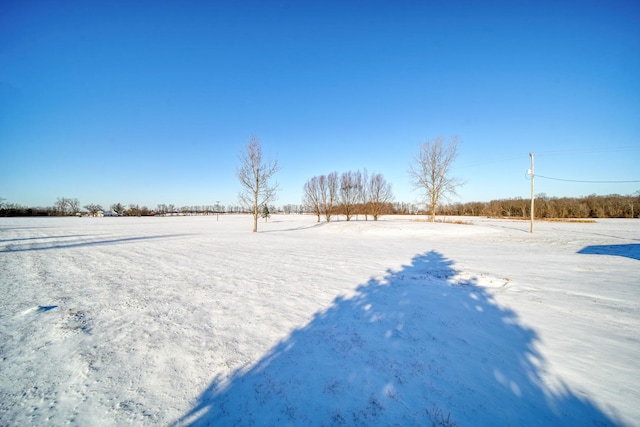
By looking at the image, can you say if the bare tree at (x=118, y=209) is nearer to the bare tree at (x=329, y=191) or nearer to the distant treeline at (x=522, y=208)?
the distant treeline at (x=522, y=208)

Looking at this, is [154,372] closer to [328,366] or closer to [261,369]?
[261,369]

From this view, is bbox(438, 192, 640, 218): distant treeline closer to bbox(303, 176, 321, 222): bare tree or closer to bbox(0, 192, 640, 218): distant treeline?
bbox(0, 192, 640, 218): distant treeline

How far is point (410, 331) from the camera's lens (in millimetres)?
4297

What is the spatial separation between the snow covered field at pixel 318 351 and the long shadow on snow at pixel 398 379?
2cm

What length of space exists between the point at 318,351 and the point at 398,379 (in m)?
1.19

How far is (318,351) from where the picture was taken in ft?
12.1

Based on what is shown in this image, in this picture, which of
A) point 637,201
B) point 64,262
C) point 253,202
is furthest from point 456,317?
point 637,201

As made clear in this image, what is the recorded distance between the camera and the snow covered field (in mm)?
2604

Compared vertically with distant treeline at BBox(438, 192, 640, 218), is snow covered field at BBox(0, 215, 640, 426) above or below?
below

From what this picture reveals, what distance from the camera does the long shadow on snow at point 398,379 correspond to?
8.36ft

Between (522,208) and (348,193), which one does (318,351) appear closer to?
(348,193)

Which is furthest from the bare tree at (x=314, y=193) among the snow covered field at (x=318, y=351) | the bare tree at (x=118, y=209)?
the bare tree at (x=118, y=209)

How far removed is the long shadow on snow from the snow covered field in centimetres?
2

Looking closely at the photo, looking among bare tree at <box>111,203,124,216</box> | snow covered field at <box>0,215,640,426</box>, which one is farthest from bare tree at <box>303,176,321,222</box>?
bare tree at <box>111,203,124,216</box>
